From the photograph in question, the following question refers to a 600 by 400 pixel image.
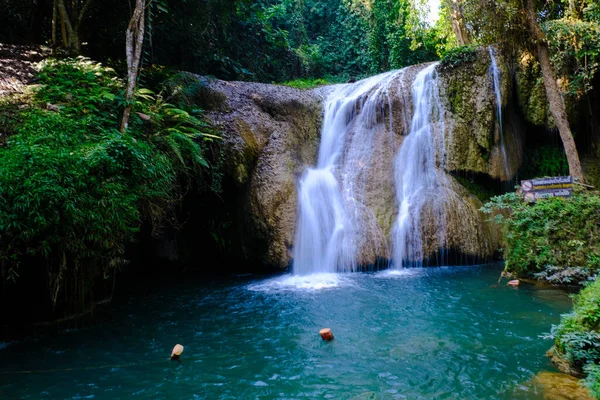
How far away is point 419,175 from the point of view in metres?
12.3

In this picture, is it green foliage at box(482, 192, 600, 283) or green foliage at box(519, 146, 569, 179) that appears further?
green foliage at box(519, 146, 569, 179)

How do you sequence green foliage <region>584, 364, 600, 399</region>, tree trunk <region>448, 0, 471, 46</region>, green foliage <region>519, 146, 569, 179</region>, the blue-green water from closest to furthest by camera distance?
green foliage <region>584, 364, 600, 399</region> → the blue-green water → green foliage <region>519, 146, 569, 179</region> → tree trunk <region>448, 0, 471, 46</region>

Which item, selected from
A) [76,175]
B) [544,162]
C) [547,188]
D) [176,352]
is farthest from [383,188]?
[76,175]

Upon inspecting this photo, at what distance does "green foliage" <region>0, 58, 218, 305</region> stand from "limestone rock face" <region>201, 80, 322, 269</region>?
248 centimetres

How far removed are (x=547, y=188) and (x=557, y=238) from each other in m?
1.15

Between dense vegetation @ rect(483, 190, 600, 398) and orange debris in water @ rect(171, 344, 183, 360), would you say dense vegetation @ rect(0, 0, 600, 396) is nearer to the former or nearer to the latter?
dense vegetation @ rect(483, 190, 600, 398)

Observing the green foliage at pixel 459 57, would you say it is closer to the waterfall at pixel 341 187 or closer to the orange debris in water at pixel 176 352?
the waterfall at pixel 341 187

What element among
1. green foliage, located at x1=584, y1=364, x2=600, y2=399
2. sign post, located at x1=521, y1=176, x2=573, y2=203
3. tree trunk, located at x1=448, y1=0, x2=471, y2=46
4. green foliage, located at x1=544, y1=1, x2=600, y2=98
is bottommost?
green foliage, located at x1=584, y1=364, x2=600, y2=399

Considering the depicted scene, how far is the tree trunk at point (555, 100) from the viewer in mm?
10141

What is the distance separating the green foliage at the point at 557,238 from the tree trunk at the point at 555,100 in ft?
5.63

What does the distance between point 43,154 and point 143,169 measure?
4.97ft

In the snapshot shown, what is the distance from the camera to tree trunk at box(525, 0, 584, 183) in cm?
1014

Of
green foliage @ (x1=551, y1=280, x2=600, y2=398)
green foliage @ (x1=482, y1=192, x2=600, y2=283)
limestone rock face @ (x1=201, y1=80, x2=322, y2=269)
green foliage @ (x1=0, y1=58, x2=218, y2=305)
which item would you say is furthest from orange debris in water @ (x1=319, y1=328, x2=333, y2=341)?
green foliage @ (x1=482, y1=192, x2=600, y2=283)

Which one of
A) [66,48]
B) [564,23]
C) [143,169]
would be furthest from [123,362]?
[564,23]
